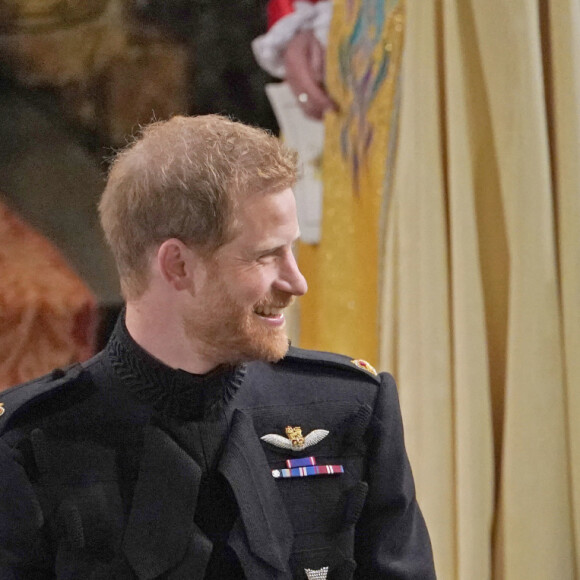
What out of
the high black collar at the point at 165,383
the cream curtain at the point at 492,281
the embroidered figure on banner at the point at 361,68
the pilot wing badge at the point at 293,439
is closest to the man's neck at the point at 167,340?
the high black collar at the point at 165,383

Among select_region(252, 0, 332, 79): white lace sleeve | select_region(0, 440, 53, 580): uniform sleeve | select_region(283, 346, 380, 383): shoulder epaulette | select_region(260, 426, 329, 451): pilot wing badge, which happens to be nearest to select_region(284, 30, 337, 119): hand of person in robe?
select_region(252, 0, 332, 79): white lace sleeve

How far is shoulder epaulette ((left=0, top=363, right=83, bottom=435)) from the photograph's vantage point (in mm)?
935

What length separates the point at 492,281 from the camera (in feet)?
4.41

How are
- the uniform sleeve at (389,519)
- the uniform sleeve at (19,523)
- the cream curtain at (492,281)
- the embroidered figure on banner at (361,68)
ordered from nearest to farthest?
the uniform sleeve at (19,523)
the uniform sleeve at (389,519)
the cream curtain at (492,281)
the embroidered figure on banner at (361,68)

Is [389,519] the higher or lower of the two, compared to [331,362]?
lower

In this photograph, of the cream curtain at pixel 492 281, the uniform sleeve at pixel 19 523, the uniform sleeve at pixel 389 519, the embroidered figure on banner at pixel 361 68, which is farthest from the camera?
the embroidered figure on banner at pixel 361 68

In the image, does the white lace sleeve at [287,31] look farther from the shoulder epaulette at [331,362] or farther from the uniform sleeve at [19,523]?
the uniform sleeve at [19,523]

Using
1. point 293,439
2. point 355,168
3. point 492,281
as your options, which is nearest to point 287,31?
point 355,168

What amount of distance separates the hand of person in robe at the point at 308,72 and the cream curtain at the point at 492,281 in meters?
0.18

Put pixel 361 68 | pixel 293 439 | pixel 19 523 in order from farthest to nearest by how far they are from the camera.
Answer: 1. pixel 361 68
2. pixel 293 439
3. pixel 19 523

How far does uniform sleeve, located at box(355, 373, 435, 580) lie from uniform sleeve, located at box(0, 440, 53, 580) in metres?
0.37

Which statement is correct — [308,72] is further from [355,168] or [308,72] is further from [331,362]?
[331,362]

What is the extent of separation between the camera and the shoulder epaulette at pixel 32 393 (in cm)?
94

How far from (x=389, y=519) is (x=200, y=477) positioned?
9.2 inches
